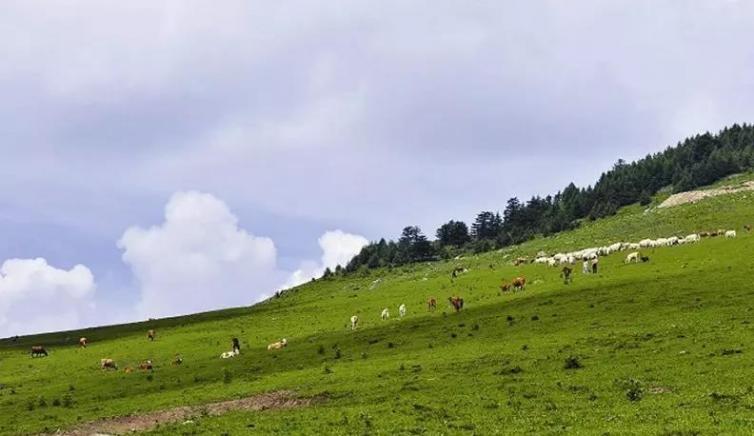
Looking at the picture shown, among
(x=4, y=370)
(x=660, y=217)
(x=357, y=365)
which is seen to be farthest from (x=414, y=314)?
(x=660, y=217)

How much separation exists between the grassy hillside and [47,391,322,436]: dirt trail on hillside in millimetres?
1260

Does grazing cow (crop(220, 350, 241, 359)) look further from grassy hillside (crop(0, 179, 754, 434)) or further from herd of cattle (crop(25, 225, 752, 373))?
grassy hillside (crop(0, 179, 754, 434))

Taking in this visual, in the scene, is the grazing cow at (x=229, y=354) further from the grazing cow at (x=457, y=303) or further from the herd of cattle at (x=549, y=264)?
the grazing cow at (x=457, y=303)

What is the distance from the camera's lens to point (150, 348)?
72.9 meters

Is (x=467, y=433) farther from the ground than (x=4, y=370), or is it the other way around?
(x=4, y=370)

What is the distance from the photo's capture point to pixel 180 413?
121 ft

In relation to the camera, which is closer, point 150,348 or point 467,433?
point 467,433

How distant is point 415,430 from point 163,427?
1336cm

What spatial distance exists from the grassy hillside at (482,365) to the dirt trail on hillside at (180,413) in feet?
4.14

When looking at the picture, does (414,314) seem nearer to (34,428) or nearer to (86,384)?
(86,384)

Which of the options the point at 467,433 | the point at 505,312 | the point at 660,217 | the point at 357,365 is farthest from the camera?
the point at 660,217

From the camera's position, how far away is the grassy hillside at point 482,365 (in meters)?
27.5

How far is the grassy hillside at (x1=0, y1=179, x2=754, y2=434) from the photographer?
27.5m

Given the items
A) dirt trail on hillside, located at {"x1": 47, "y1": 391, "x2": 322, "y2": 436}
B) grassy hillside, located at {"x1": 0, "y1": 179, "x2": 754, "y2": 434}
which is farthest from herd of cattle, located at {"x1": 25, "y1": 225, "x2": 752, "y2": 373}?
dirt trail on hillside, located at {"x1": 47, "y1": 391, "x2": 322, "y2": 436}
